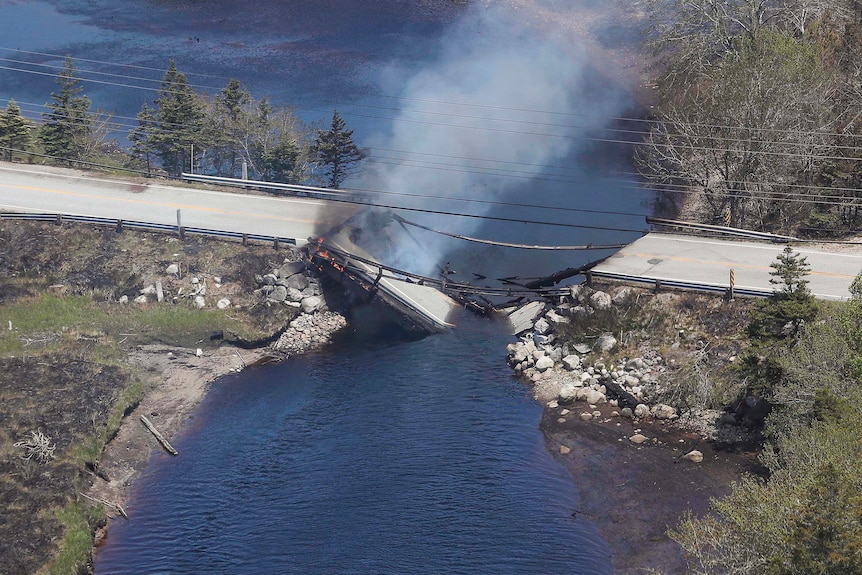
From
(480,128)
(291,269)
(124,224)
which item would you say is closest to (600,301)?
(291,269)

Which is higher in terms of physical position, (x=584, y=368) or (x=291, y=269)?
(x=291, y=269)

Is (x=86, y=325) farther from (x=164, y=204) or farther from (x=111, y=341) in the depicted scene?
(x=164, y=204)

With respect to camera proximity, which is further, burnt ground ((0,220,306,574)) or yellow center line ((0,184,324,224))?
yellow center line ((0,184,324,224))

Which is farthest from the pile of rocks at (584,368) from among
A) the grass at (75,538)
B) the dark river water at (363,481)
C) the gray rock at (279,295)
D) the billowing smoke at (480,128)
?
the grass at (75,538)

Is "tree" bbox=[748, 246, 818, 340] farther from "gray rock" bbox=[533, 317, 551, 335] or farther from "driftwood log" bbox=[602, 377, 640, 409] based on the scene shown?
"gray rock" bbox=[533, 317, 551, 335]

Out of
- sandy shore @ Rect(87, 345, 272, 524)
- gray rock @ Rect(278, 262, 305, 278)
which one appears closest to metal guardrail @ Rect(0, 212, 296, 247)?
gray rock @ Rect(278, 262, 305, 278)

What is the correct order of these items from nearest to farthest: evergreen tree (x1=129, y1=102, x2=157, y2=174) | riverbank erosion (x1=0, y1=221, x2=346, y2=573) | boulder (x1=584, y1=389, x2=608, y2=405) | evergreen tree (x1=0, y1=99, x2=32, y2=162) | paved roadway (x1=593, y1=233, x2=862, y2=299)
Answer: riverbank erosion (x1=0, y1=221, x2=346, y2=573) → boulder (x1=584, y1=389, x2=608, y2=405) → paved roadway (x1=593, y1=233, x2=862, y2=299) → evergreen tree (x1=0, y1=99, x2=32, y2=162) → evergreen tree (x1=129, y1=102, x2=157, y2=174)

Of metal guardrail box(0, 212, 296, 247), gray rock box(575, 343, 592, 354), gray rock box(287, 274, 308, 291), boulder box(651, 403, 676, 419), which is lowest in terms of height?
boulder box(651, 403, 676, 419)

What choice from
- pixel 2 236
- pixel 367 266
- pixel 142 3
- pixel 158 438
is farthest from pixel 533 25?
pixel 158 438
